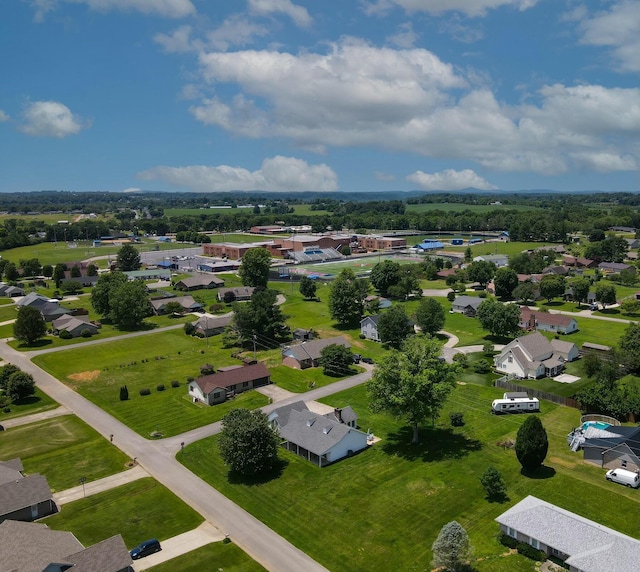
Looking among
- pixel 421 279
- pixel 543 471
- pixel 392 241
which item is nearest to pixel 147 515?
pixel 543 471

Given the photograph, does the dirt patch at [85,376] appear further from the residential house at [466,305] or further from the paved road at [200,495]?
the residential house at [466,305]

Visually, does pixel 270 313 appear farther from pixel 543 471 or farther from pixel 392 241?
pixel 392 241

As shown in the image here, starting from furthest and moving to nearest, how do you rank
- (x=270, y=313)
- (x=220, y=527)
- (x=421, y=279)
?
(x=421, y=279) → (x=270, y=313) → (x=220, y=527)

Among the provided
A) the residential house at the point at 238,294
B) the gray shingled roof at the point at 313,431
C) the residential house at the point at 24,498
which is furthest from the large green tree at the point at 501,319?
the residential house at the point at 24,498

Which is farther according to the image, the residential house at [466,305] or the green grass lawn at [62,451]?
the residential house at [466,305]

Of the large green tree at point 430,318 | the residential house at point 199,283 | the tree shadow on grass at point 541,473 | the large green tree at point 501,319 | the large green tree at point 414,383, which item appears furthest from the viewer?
the residential house at point 199,283

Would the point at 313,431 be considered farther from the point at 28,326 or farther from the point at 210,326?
the point at 28,326
